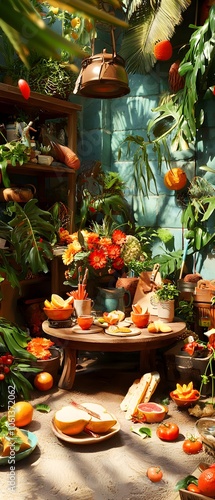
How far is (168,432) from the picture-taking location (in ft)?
8.69

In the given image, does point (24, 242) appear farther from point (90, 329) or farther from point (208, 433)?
point (208, 433)

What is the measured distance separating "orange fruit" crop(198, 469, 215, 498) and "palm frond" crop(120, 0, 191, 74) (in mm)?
3267

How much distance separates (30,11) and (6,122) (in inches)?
151

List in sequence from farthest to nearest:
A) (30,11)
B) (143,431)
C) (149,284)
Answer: (149,284) < (143,431) < (30,11)

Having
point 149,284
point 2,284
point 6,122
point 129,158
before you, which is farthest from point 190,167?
point 2,284

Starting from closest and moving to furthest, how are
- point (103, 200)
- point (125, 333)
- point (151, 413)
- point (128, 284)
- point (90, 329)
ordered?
1. point (151, 413)
2. point (125, 333)
3. point (90, 329)
4. point (128, 284)
5. point (103, 200)

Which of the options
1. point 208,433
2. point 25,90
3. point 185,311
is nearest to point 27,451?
point 208,433

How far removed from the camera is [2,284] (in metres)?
3.71

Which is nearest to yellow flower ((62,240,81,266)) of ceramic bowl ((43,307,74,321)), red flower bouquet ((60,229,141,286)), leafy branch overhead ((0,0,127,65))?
red flower bouquet ((60,229,141,286))

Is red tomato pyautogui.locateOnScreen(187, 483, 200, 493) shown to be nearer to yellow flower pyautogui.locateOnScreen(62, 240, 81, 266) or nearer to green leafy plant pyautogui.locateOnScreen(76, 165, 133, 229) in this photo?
yellow flower pyautogui.locateOnScreen(62, 240, 81, 266)

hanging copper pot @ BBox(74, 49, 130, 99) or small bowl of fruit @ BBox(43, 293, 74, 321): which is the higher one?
hanging copper pot @ BBox(74, 49, 130, 99)

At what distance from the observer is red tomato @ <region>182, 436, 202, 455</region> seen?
2535mm

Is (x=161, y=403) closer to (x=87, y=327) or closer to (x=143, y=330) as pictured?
(x=143, y=330)

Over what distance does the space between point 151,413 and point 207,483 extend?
1.05 metres
